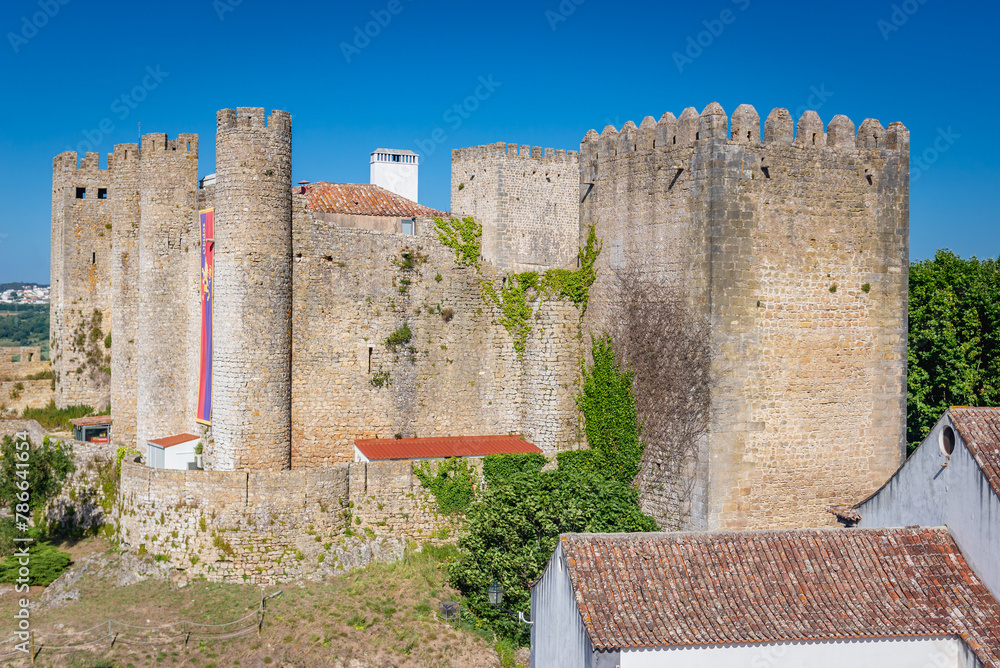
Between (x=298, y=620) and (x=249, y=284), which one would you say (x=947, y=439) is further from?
(x=249, y=284)

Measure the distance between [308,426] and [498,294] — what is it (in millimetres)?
6229

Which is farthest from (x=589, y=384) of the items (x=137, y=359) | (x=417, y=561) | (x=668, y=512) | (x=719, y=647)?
(x=137, y=359)

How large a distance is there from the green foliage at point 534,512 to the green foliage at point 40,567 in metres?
9.24

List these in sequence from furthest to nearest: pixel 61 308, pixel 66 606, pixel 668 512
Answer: pixel 61 308 < pixel 668 512 < pixel 66 606

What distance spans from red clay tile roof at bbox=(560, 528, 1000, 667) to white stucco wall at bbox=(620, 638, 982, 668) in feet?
0.59

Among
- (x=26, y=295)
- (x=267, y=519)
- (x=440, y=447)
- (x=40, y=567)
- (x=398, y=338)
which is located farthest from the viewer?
(x=26, y=295)

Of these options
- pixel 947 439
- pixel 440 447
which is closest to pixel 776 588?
pixel 947 439

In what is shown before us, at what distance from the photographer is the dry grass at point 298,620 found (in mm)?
18141

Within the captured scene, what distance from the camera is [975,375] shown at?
26.8 metres

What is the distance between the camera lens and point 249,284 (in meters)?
21.9

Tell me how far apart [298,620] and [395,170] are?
20.8m

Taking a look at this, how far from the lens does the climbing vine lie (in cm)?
2439

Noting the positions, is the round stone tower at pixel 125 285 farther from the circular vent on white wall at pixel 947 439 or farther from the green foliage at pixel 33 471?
the circular vent on white wall at pixel 947 439

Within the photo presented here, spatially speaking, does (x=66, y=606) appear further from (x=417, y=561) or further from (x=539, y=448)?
(x=539, y=448)
